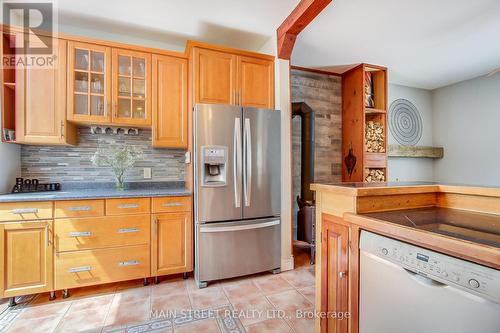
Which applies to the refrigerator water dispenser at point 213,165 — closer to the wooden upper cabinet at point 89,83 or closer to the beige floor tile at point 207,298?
the beige floor tile at point 207,298

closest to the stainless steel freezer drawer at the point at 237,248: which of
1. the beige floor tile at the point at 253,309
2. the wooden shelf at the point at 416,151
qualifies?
the beige floor tile at the point at 253,309

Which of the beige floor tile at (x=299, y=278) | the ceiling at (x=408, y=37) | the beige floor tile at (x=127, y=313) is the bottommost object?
the beige floor tile at (x=299, y=278)

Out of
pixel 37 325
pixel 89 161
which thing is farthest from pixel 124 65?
pixel 37 325

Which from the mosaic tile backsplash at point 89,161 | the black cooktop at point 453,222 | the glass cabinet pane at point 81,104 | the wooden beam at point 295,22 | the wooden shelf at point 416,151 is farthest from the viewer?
the wooden shelf at point 416,151

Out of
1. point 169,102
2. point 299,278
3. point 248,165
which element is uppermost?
point 169,102

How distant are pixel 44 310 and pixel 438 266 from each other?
8.75ft

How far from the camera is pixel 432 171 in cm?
443

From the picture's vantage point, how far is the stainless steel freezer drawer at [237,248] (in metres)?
2.19

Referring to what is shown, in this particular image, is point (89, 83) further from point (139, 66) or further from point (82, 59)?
point (139, 66)

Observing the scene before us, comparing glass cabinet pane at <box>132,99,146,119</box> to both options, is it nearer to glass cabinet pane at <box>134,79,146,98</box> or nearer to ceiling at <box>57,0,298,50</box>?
glass cabinet pane at <box>134,79,146,98</box>

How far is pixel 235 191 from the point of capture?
2266mm

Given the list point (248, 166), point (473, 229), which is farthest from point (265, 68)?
point (473, 229)

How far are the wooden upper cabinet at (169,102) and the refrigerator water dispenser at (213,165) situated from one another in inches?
19.4

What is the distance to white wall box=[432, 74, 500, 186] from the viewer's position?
12.0ft
